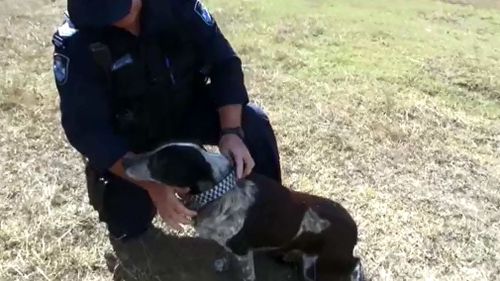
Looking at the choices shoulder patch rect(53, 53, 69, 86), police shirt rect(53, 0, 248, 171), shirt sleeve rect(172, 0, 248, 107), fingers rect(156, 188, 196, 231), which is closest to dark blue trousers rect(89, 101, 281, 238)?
shirt sleeve rect(172, 0, 248, 107)

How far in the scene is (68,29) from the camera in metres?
2.54

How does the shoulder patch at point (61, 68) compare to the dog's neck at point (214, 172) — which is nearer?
the dog's neck at point (214, 172)

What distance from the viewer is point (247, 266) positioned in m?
2.79

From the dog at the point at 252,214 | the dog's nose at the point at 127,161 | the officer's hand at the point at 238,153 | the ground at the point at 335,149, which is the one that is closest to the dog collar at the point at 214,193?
the dog at the point at 252,214

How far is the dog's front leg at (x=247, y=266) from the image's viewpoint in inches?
108

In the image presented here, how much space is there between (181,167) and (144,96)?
52cm

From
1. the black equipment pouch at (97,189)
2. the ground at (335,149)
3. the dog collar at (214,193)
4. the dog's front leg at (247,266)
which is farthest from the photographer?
the ground at (335,149)

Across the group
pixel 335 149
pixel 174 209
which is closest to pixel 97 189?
pixel 174 209

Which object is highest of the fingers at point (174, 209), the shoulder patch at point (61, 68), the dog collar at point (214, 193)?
the shoulder patch at point (61, 68)

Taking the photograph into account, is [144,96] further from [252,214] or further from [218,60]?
[252,214]

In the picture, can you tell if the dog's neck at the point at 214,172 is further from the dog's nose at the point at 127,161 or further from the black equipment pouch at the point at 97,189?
the black equipment pouch at the point at 97,189

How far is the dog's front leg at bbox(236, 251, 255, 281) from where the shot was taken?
274 centimetres

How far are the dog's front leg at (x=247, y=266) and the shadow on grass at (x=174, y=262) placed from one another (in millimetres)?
33

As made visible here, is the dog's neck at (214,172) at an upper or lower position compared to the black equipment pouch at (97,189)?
upper
